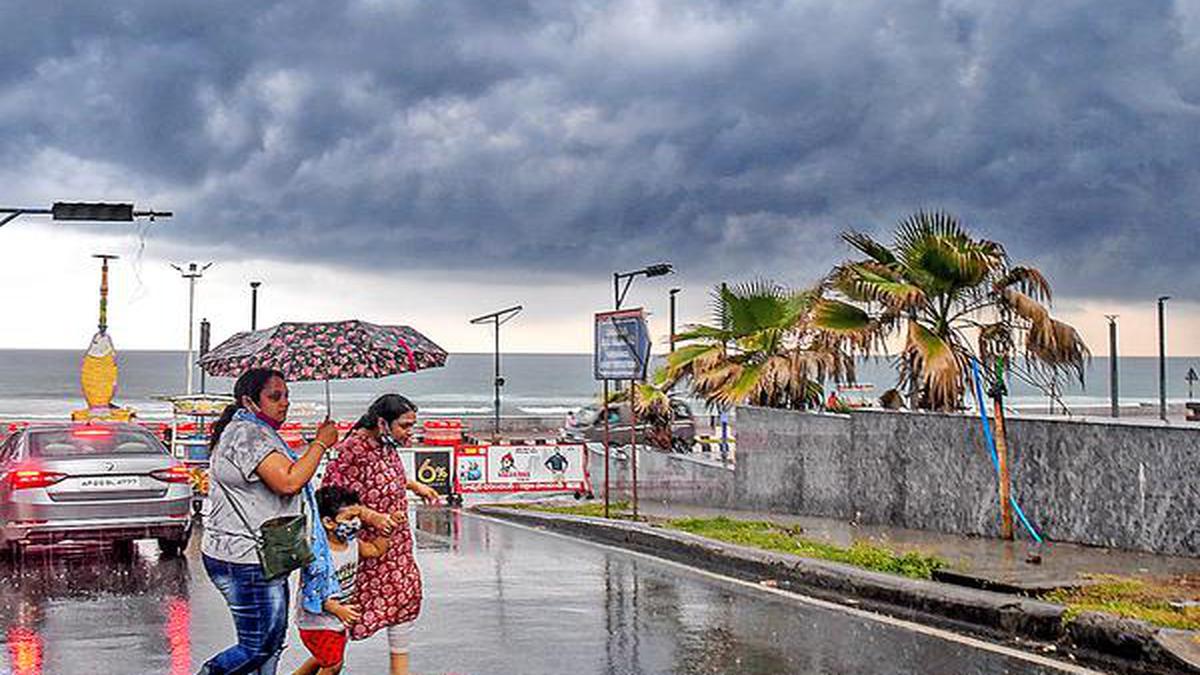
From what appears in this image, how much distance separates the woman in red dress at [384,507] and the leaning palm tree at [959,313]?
959cm

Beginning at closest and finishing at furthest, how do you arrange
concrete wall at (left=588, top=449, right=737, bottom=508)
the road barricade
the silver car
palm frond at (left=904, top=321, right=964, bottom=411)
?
the silver car → palm frond at (left=904, top=321, right=964, bottom=411) → concrete wall at (left=588, top=449, right=737, bottom=508) → the road barricade

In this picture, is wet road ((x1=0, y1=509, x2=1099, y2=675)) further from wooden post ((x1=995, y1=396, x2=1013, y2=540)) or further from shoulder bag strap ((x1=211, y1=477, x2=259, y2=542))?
wooden post ((x1=995, y1=396, x2=1013, y2=540))

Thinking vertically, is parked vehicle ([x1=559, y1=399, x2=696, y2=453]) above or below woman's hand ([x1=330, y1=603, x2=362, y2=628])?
above

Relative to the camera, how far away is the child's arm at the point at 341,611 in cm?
684

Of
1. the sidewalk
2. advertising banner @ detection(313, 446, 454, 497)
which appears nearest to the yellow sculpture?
advertising banner @ detection(313, 446, 454, 497)

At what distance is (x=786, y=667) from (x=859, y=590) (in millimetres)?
3188

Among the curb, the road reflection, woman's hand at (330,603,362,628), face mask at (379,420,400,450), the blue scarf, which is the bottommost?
the road reflection

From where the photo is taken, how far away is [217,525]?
6.64 meters

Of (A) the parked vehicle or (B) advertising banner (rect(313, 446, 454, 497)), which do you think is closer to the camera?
(B) advertising banner (rect(313, 446, 454, 497))

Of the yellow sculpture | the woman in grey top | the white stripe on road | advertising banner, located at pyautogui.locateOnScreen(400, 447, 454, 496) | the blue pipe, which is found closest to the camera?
the woman in grey top

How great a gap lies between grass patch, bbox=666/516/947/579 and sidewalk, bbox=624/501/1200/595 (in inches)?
9.7

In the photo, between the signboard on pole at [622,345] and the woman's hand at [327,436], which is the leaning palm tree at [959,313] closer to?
the signboard on pole at [622,345]

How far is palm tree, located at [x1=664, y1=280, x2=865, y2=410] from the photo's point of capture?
1909 cm

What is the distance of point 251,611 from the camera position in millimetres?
6648
